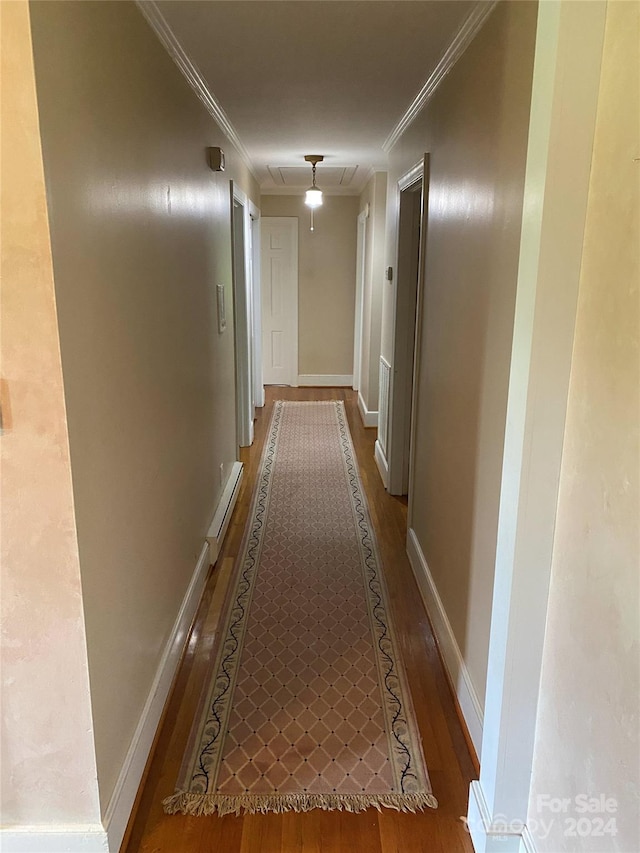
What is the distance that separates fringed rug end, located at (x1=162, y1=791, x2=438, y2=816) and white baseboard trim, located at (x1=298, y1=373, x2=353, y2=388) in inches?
242

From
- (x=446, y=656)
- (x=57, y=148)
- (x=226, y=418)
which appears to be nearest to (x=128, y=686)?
(x=446, y=656)

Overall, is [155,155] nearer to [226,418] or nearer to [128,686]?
[128,686]

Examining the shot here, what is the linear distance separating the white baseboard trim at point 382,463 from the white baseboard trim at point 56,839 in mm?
3017

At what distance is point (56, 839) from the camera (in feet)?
5.02

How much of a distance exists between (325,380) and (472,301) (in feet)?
18.7

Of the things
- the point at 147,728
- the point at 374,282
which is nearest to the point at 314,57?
the point at 147,728

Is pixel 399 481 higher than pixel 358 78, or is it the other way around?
pixel 358 78

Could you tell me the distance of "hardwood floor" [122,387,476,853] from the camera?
5.51ft

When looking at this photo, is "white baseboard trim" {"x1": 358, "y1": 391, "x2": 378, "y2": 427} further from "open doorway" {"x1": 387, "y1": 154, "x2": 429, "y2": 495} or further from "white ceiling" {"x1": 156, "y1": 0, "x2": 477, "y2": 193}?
"white ceiling" {"x1": 156, "y1": 0, "x2": 477, "y2": 193}

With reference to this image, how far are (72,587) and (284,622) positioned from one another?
4.85ft

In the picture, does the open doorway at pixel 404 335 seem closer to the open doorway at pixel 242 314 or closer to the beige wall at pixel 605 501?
the open doorway at pixel 242 314

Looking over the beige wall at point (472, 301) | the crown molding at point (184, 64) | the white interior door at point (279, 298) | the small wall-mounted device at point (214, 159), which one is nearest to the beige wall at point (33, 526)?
the crown molding at point (184, 64)

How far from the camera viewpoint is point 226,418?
3.92 meters

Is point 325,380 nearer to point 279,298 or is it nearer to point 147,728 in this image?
point 279,298
